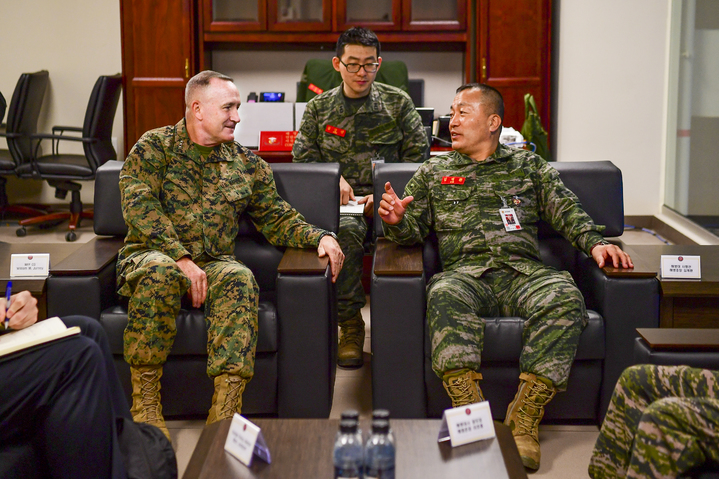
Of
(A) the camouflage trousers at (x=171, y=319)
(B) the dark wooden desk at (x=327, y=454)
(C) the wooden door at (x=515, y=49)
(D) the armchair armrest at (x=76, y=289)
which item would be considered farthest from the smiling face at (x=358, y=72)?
(C) the wooden door at (x=515, y=49)

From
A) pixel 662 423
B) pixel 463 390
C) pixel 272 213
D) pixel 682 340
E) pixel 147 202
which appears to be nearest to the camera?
pixel 662 423

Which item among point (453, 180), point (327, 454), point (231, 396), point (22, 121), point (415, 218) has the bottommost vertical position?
point (231, 396)

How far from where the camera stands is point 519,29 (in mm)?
5223

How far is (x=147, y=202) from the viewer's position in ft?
7.94

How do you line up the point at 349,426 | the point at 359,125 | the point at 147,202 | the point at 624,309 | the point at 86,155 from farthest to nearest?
the point at 86,155 < the point at 359,125 < the point at 147,202 < the point at 624,309 < the point at 349,426

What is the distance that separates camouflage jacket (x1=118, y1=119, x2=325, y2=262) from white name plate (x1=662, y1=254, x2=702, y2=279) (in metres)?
1.09

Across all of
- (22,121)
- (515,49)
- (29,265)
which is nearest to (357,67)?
(29,265)

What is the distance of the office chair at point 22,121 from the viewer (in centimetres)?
507

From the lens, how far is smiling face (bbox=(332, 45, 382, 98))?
3.22m

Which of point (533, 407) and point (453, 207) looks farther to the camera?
point (453, 207)

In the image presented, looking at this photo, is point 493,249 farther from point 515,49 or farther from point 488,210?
point 515,49

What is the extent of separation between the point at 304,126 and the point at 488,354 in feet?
4.96

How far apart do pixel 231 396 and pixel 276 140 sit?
271 centimetres

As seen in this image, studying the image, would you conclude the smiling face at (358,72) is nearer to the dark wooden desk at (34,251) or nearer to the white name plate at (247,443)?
the dark wooden desk at (34,251)
